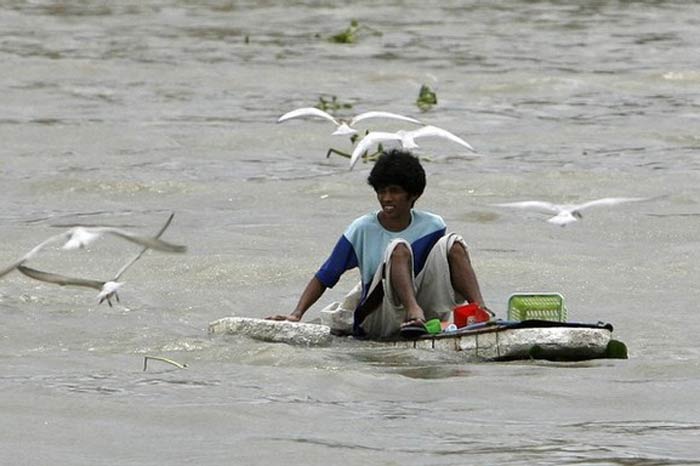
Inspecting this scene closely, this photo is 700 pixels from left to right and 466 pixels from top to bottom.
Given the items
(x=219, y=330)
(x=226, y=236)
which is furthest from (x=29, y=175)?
(x=219, y=330)

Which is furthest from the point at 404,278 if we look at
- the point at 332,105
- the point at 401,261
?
the point at 332,105

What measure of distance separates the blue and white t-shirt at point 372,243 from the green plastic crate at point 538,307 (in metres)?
0.45

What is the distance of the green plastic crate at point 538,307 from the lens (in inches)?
352

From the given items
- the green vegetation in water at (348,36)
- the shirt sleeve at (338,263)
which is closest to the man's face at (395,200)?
the shirt sleeve at (338,263)

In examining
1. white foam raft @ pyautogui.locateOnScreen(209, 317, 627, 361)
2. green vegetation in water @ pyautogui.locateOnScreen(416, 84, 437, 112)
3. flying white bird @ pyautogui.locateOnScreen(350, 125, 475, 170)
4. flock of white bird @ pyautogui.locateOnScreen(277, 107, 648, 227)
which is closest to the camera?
white foam raft @ pyautogui.locateOnScreen(209, 317, 627, 361)

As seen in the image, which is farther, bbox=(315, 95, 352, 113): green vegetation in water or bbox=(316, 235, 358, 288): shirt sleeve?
bbox=(315, 95, 352, 113): green vegetation in water

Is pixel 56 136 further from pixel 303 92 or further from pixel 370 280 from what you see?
pixel 370 280

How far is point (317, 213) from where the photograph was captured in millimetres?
14195

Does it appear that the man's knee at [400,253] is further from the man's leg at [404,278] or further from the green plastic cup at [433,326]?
the green plastic cup at [433,326]

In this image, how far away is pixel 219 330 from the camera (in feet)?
31.0

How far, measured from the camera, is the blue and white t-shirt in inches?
353

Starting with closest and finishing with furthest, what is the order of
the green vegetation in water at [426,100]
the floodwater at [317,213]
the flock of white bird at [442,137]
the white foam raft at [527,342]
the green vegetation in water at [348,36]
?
the floodwater at [317,213]
the white foam raft at [527,342]
the flock of white bird at [442,137]
the green vegetation in water at [426,100]
the green vegetation in water at [348,36]

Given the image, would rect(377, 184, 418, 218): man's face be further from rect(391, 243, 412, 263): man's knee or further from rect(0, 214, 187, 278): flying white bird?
rect(0, 214, 187, 278): flying white bird

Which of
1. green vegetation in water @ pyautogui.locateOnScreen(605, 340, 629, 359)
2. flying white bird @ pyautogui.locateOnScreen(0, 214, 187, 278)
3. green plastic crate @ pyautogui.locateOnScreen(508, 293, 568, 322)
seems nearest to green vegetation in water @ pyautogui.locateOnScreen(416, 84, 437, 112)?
green plastic crate @ pyautogui.locateOnScreen(508, 293, 568, 322)
